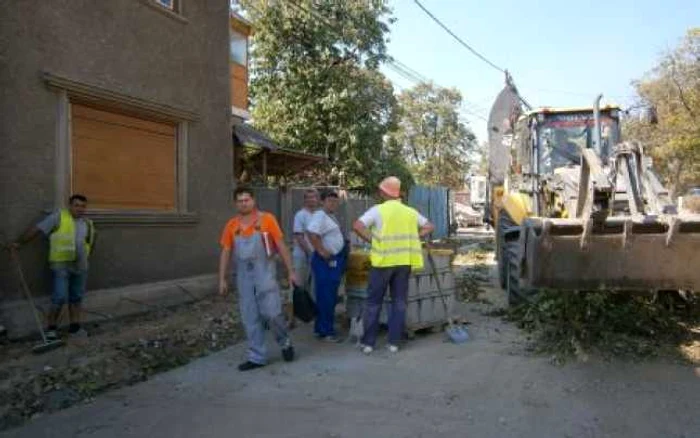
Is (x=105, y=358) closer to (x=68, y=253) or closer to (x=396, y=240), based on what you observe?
(x=68, y=253)

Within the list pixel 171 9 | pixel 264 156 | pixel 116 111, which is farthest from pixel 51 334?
pixel 264 156

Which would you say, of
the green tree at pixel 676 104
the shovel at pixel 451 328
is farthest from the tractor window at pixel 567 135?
the green tree at pixel 676 104

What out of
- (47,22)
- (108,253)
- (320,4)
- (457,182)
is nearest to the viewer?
(47,22)

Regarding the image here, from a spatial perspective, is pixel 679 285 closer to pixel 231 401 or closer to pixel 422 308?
pixel 422 308

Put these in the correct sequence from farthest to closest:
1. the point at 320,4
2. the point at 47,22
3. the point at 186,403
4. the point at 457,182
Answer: the point at 457,182, the point at 320,4, the point at 47,22, the point at 186,403

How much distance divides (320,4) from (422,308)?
60.7ft

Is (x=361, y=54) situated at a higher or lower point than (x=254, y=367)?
higher

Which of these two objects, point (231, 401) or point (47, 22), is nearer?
point (231, 401)

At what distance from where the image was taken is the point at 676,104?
32688 millimetres

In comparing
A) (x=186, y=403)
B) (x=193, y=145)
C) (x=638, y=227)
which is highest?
(x=193, y=145)

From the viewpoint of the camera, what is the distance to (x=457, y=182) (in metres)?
59.5

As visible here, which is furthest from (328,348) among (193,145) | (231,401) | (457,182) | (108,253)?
(457,182)

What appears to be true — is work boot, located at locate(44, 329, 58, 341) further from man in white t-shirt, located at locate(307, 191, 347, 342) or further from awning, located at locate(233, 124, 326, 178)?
awning, located at locate(233, 124, 326, 178)

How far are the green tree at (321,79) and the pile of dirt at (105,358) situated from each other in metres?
15.0
